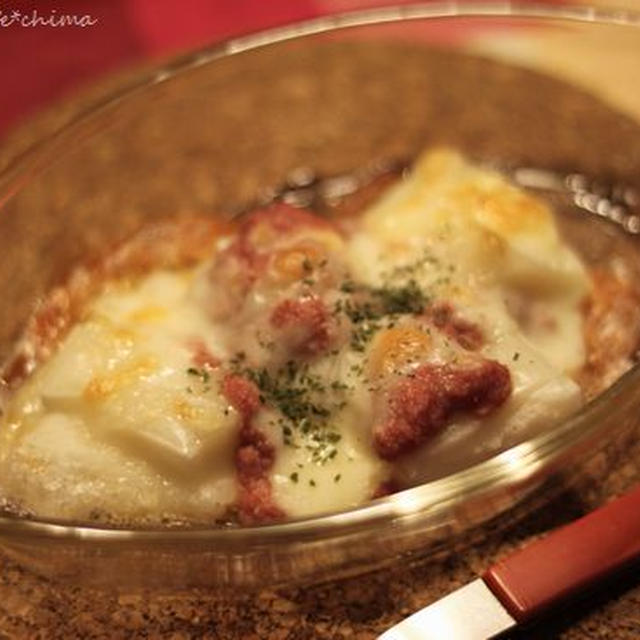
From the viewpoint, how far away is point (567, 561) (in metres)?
1.15

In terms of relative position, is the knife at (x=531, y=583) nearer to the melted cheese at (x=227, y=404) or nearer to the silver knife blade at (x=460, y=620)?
Answer: the silver knife blade at (x=460, y=620)

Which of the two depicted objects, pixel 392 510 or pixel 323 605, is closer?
pixel 392 510

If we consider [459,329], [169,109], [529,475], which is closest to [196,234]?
[169,109]

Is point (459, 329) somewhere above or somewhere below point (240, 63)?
below

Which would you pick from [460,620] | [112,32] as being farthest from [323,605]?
[112,32]

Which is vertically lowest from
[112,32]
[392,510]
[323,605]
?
[323,605]

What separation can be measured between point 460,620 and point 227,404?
0.39 meters

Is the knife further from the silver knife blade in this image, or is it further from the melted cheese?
the melted cheese

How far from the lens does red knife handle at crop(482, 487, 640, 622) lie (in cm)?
113

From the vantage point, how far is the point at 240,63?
1892 millimetres

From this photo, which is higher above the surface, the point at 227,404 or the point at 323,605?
the point at 227,404

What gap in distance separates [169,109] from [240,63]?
0.16m

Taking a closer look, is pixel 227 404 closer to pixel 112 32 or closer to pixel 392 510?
pixel 392 510

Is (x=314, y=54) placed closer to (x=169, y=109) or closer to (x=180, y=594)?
(x=169, y=109)
